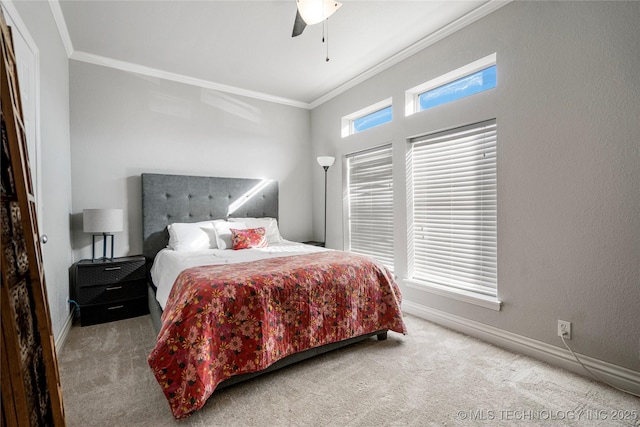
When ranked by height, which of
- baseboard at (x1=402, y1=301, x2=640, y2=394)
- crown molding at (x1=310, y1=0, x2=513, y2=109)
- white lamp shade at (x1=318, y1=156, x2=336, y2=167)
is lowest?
baseboard at (x1=402, y1=301, x2=640, y2=394)

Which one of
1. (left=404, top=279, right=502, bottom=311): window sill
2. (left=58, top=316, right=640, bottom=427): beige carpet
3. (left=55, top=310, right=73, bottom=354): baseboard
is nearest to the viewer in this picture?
(left=58, top=316, right=640, bottom=427): beige carpet

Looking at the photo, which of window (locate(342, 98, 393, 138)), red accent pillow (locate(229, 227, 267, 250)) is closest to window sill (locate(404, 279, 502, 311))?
red accent pillow (locate(229, 227, 267, 250))

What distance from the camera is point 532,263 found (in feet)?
7.73

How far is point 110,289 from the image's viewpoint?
3.10 metres

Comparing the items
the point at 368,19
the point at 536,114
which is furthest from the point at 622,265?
the point at 368,19

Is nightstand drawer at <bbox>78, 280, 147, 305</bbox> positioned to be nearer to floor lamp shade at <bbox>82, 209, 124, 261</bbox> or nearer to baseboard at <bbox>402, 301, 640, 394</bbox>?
floor lamp shade at <bbox>82, 209, 124, 261</bbox>

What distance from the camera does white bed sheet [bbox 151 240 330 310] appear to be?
2475 mm

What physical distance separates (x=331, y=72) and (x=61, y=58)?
2.70 metres

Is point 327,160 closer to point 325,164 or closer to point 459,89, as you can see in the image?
point 325,164

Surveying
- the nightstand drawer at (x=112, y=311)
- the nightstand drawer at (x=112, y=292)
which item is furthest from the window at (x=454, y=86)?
the nightstand drawer at (x=112, y=311)

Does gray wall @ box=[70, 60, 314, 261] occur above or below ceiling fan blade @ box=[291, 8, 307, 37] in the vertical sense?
below

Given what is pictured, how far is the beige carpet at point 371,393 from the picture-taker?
167 cm

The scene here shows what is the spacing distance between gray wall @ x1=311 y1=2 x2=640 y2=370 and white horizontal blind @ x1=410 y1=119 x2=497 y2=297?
0.45ft

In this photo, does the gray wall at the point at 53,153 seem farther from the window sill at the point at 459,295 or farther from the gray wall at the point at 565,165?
the gray wall at the point at 565,165
